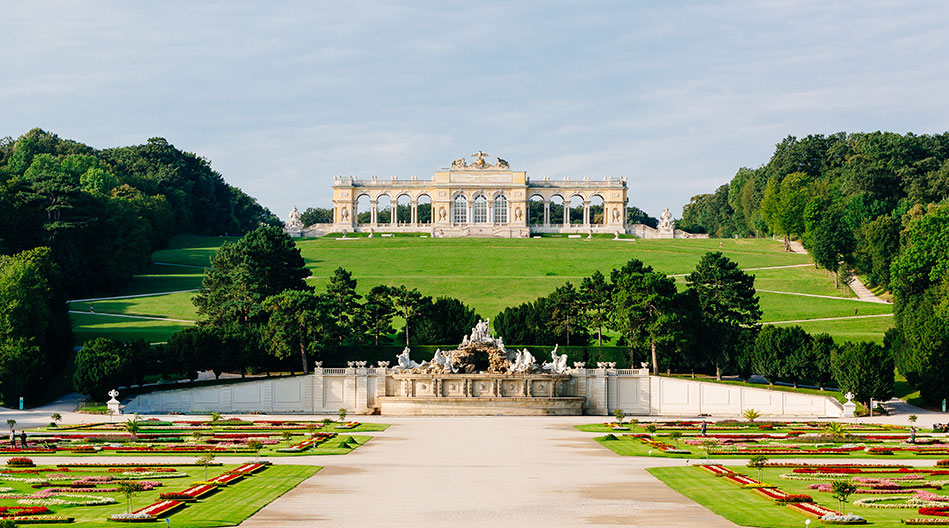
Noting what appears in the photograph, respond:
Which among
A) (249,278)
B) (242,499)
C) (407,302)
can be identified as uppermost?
(249,278)

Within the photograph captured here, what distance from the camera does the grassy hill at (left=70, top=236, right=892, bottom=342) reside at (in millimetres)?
80000

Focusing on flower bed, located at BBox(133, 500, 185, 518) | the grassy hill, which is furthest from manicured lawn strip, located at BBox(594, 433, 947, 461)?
the grassy hill

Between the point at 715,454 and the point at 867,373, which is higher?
the point at 867,373

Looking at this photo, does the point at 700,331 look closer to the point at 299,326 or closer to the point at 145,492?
the point at 299,326

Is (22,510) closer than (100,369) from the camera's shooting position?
Yes

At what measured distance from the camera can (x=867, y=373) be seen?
59281mm

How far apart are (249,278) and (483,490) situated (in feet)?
161

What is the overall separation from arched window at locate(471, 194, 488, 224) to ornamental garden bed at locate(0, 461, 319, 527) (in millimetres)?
113284

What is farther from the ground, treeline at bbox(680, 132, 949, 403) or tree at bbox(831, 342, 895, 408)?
treeline at bbox(680, 132, 949, 403)

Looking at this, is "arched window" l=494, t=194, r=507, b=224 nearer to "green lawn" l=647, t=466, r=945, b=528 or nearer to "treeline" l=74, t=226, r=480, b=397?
"treeline" l=74, t=226, r=480, b=397

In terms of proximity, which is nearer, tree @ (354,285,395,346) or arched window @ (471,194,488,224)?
tree @ (354,285,395,346)

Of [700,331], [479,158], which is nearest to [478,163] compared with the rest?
[479,158]

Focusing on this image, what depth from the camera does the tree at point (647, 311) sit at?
66812 mm

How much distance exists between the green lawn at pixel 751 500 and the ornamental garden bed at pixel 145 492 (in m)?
9.78
